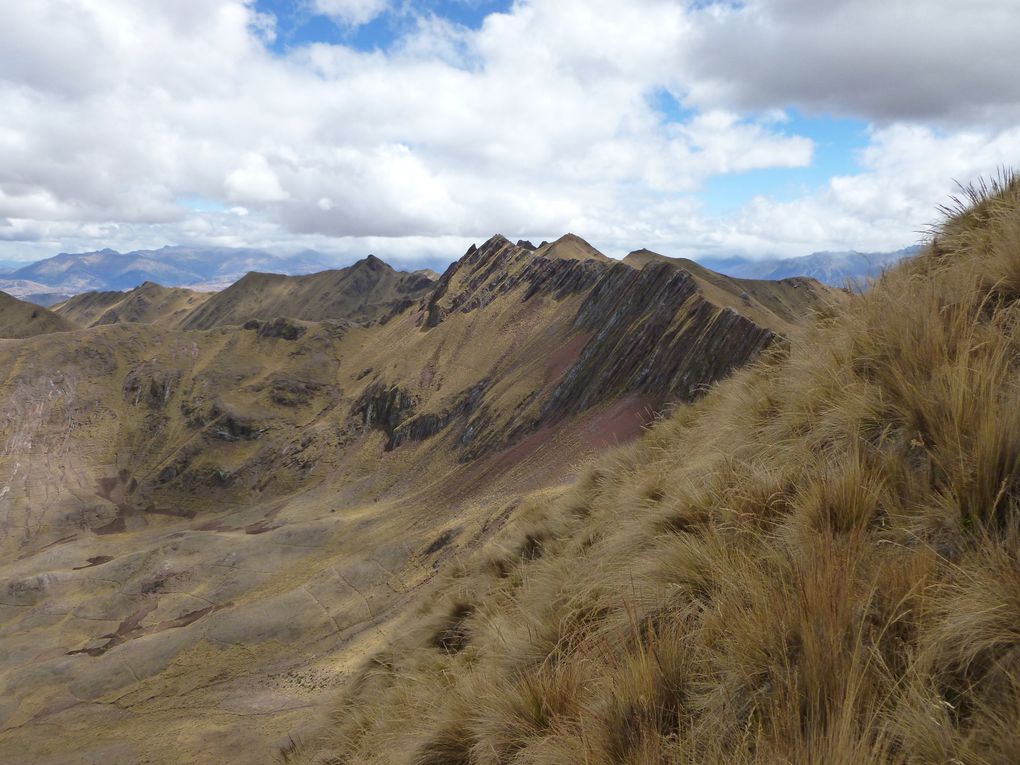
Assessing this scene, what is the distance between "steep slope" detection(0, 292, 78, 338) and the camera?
152 metres

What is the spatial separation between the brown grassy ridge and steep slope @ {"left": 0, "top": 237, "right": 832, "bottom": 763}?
22563 mm

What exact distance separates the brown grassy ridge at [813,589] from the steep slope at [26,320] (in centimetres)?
19188

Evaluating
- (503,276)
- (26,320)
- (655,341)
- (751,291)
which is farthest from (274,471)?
(26,320)

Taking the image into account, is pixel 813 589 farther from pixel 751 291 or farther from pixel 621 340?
pixel 751 291

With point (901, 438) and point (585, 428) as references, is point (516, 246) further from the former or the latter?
point (901, 438)

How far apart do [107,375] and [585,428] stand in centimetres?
10527

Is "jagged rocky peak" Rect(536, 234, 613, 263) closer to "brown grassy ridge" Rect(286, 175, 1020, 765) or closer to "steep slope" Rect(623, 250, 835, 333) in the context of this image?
"steep slope" Rect(623, 250, 835, 333)

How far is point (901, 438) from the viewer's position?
4.10 meters

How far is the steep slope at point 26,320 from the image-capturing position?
152m

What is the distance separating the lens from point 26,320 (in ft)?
513

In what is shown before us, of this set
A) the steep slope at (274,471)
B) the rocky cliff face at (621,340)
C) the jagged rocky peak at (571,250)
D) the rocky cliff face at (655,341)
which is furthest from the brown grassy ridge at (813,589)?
the jagged rocky peak at (571,250)

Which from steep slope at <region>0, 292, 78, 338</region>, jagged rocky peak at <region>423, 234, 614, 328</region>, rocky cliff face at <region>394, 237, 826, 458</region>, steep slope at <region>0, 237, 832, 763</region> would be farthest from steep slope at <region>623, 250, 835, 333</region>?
steep slope at <region>0, 292, 78, 338</region>

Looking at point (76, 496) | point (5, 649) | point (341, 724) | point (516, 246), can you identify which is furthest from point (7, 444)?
point (341, 724)

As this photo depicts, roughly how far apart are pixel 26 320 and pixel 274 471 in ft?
412
